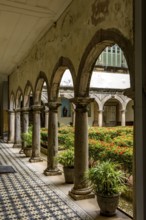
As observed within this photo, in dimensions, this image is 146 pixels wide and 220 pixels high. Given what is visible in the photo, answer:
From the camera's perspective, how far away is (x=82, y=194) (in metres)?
5.48

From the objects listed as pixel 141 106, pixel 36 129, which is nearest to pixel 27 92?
pixel 36 129

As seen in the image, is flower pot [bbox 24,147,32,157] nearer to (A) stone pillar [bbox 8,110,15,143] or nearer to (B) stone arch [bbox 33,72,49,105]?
(B) stone arch [bbox 33,72,49,105]

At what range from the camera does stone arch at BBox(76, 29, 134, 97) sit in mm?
3743

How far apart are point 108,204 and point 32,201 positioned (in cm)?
167

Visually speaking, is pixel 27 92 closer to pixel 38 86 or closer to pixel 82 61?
pixel 38 86

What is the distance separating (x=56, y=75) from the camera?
7250 mm

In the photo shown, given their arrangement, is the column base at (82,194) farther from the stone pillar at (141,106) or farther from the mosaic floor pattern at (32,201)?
the stone pillar at (141,106)

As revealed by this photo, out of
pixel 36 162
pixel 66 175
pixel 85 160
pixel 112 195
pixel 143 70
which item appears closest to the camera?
pixel 143 70

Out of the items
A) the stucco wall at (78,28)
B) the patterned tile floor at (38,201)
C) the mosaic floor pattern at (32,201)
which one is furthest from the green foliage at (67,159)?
the stucco wall at (78,28)

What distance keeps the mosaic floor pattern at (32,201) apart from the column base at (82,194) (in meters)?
0.14

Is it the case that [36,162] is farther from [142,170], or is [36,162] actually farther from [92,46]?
[142,170]

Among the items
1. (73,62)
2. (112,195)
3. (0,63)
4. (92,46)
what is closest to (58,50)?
(73,62)

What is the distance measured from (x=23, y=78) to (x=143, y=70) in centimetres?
1037

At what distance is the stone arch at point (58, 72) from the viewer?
19.9 feet
